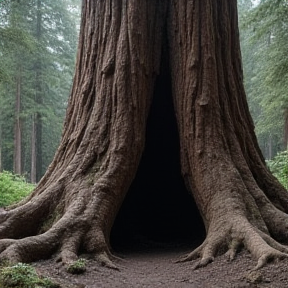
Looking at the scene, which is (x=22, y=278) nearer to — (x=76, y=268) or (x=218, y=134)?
(x=76, y=268)

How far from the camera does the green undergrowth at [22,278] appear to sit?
333cm

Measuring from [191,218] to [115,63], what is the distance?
344cm

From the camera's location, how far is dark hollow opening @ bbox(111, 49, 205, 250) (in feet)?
24.8

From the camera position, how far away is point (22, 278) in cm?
339

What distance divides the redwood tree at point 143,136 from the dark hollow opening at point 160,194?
1.22 m

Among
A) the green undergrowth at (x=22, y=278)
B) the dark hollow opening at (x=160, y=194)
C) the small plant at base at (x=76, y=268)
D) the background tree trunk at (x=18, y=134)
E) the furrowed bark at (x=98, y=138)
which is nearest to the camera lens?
the green undergrowth at (x=22, y=278)

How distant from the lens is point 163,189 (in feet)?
27.1

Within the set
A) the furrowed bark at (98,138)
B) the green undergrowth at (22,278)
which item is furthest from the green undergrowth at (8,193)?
the green undergrowth at (22,278)

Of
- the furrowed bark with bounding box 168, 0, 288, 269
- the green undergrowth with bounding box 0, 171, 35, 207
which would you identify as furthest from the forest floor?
the green undergrowth with bounding box 0, 171, 35, 207

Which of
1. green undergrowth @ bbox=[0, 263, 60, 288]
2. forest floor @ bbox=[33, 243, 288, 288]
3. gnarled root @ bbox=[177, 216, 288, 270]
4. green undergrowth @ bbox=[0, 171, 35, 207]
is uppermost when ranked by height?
green undergrowth @ bbox=[0, 171, 35, 207]

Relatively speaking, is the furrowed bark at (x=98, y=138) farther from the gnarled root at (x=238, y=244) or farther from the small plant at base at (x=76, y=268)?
the gnarled root at (x=238, y=244)

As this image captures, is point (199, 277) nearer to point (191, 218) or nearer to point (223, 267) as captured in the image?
point (223, 267)

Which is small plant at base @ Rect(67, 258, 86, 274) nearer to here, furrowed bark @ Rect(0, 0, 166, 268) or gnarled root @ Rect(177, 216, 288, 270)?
furrowed bark @ Rect(0, 0, 166, 268)

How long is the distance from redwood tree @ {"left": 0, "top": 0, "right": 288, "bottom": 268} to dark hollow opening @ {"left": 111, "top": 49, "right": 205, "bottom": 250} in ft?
3.99
